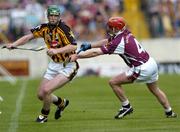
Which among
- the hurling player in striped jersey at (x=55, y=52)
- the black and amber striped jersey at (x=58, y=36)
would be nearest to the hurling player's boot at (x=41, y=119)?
the hurling player in striped jersey at (x=55, y=52)

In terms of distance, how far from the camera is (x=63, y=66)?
1485cm

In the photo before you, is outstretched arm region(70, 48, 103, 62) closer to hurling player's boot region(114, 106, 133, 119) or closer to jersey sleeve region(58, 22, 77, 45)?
jersey sleeve region(58, 22, 77, 45)

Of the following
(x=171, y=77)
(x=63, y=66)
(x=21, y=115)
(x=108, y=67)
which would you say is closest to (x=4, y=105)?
(x=21, y=115)

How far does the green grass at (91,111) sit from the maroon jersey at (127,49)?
3.86ft

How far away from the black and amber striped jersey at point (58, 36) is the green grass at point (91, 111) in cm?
129

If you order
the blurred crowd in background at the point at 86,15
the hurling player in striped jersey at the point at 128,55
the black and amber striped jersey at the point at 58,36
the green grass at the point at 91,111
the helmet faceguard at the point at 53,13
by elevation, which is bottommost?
the blurred crowd in background at the point at 86,15

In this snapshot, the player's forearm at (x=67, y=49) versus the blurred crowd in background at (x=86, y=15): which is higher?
the player's forearm at (x=67, y=49)

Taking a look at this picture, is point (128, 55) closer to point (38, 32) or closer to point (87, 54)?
point (87, 54)

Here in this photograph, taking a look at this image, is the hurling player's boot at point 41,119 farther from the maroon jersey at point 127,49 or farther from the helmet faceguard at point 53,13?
the helmet faceguard at point 53,13

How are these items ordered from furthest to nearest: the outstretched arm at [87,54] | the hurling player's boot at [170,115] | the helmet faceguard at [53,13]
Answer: the hurling player's boot at [170,115], the helmet faceguard at [53,13], the outstretched arm at [87,54]

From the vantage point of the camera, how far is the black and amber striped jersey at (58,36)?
14.6 m

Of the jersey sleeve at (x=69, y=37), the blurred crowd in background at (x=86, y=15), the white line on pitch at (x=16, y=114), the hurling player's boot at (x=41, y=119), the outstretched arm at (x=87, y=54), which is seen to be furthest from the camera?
the blurred crowd in background at (x=86, y=15)

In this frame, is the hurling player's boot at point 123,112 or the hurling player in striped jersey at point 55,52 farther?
the hurling player's boot at point 123,112

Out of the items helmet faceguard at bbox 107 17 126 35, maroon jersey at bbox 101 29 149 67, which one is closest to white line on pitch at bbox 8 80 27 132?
maroon jersey at bbox 101 29 149 67
